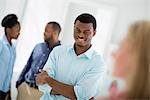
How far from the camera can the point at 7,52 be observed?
7.62 feet

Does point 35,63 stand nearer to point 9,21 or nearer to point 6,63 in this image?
point 6,63

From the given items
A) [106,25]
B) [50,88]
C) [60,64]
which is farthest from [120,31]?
[50,88]

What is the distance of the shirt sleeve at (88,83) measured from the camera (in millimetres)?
1806

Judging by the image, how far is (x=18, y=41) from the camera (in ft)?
7.89

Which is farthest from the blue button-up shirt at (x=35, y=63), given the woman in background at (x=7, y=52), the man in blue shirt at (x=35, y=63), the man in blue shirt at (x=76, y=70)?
the man in blue shirt at (x=76, y=70)

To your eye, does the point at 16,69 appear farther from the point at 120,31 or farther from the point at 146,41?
the point at 146,41

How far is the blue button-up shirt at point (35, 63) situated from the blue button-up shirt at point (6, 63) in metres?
0.09

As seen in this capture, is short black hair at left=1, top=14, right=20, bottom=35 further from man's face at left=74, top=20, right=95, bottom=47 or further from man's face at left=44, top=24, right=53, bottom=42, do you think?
man's face at left=74, top=20, right=95, bottom=47

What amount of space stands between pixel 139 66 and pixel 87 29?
104 centimetres

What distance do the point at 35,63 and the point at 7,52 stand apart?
235 millimetres

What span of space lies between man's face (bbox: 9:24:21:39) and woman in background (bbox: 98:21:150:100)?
1.56 m

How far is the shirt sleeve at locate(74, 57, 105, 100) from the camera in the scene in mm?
1806

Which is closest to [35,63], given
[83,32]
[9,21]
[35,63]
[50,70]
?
[35,63]

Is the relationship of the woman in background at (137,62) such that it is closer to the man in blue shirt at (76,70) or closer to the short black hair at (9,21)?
the man in blue shirt at (76,70)
